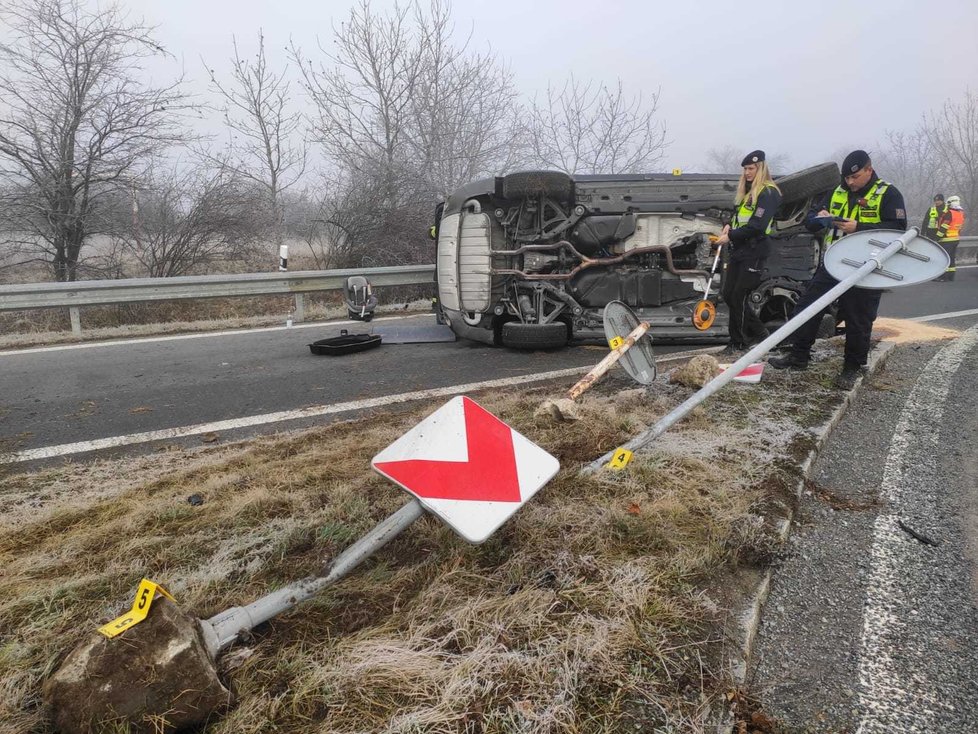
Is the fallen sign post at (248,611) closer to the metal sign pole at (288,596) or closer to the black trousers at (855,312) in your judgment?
the metal sign pole at (288,596)

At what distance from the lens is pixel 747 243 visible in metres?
4.89

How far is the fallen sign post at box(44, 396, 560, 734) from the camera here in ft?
4.01

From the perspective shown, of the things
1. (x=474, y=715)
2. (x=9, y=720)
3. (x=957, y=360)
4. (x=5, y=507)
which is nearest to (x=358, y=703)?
(x=474, y=715)

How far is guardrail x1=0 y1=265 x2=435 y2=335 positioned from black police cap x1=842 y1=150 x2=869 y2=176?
5447mm

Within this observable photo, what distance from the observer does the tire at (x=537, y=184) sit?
5043 mm

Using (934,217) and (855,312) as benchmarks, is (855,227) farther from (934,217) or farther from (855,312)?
(934,217)

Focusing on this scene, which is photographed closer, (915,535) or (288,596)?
(288,596)

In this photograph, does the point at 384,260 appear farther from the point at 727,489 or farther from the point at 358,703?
the point at 358,703

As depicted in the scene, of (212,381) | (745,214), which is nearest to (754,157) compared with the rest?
(745,214)

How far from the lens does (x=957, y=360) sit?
4.59 meters

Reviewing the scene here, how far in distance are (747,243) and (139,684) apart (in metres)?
5.09

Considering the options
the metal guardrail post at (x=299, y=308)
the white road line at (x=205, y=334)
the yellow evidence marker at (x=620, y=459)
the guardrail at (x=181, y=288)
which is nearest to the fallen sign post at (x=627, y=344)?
the yellow evidence marker at (x=620, y=459)

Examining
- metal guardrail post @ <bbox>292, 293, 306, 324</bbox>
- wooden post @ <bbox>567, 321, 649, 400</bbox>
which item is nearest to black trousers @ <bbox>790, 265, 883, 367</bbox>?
wooden post @ <bbox>567, 321, 649, 400</bbox>

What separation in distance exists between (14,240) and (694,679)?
11.3m
